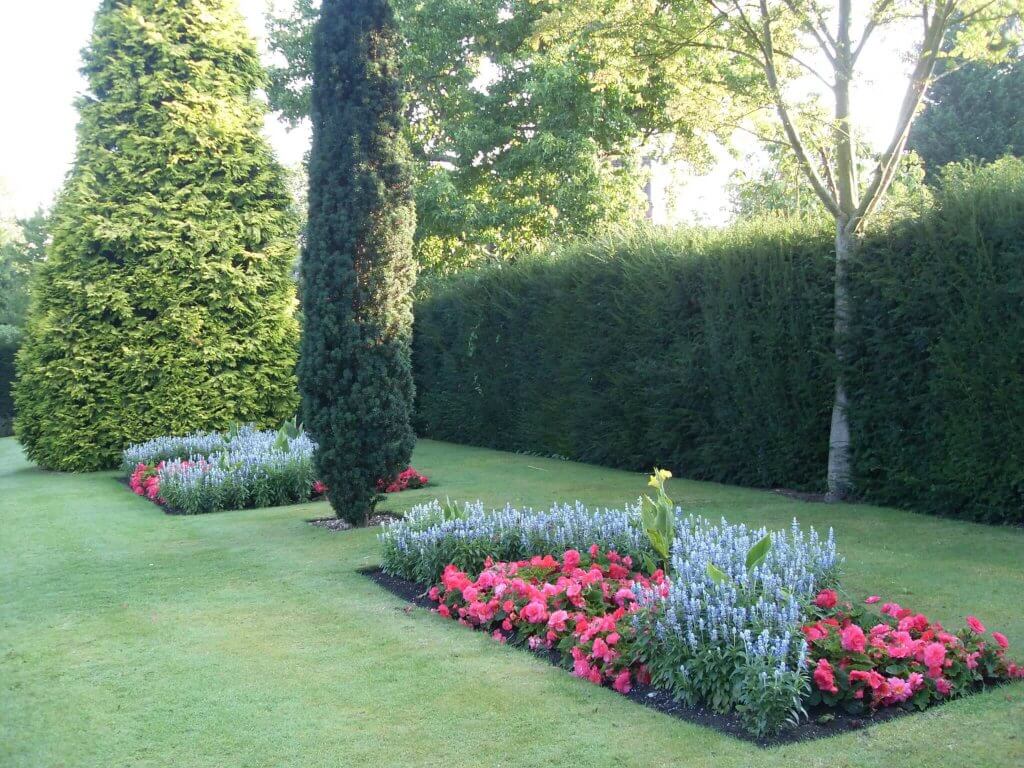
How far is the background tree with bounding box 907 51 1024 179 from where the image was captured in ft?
84.1

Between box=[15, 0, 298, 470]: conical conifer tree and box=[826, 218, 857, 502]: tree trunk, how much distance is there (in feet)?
30.1

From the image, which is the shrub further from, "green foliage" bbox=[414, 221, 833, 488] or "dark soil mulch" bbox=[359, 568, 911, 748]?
"green foliage" bbox=[414, 221, 833, 488]

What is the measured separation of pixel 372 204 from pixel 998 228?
17.4ft

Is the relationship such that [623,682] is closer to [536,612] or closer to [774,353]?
[536,612]

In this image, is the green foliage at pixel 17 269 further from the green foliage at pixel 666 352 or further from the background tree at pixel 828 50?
the background tree at pixel 828 50

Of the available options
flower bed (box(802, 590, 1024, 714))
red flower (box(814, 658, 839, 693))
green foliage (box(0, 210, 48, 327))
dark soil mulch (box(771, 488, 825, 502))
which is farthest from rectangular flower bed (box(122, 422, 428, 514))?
green foliage (box(0, 210, 48, 327))

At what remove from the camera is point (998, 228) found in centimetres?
750

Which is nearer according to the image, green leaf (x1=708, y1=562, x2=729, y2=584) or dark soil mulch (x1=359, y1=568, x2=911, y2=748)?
dark soil mulch (x1=359, y1=568, x2=911, y2=748)

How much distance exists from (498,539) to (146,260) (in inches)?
400

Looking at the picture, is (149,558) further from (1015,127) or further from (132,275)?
(1015,127)

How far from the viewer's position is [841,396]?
9055 millimetres

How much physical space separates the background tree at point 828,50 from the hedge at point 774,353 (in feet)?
1.02

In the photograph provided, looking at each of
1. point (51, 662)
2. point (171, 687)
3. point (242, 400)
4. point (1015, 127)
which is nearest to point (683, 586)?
point (171, 687)

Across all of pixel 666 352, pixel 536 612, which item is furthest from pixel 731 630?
pixel 666 352
